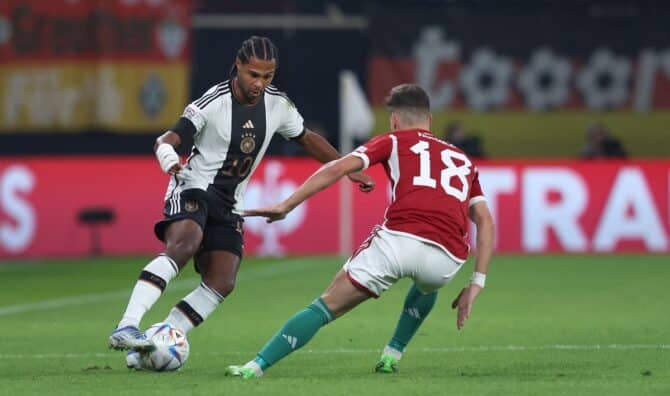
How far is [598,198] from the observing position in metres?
22.8

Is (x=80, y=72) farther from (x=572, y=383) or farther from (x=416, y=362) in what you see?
(x=572, y=383)

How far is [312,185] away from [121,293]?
8842mm

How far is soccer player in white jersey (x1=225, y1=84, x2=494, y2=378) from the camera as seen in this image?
9.27 metres

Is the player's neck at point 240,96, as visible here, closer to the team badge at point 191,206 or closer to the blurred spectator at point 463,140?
the team badge at point 191,206

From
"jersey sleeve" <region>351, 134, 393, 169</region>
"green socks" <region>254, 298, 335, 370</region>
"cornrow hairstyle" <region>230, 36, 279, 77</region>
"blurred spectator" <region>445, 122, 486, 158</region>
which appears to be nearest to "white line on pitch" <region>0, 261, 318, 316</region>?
"blurred spectator" <region>445, 122, 486, 158</region>

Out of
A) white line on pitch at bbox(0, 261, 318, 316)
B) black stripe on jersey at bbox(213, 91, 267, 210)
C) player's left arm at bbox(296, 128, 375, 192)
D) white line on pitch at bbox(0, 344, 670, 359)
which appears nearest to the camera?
black stripe on jersey at bbox(213, 91, 267, 210)

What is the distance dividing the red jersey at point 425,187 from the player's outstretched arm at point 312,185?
0.21 m

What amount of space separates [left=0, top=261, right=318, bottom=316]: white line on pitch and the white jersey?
5.24m

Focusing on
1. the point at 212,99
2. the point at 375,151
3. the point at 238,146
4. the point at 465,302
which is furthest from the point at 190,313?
the point at 465,302

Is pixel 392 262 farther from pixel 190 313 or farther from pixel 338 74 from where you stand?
pixel 338 74

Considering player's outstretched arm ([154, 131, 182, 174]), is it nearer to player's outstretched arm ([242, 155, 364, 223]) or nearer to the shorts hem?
player's outstretched arm ([242, 155, 364, 223])

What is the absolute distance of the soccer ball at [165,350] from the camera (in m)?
9.88

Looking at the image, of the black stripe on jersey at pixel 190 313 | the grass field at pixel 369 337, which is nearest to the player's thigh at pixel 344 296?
the grass field at pixel 369 337

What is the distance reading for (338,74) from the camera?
26516mm
